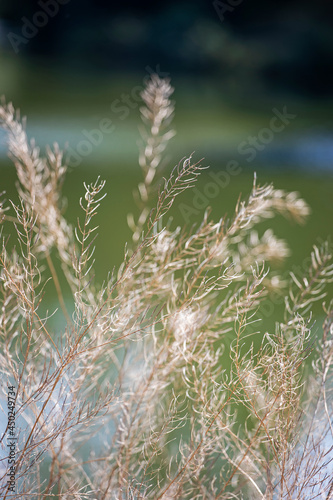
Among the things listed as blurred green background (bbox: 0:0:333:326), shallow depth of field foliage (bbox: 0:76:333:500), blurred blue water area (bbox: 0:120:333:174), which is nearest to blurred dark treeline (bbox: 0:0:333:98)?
blurred green background (bbox: 0:0:333:326)

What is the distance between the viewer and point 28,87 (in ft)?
14.9

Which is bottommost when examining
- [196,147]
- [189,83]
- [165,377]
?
[196,147]

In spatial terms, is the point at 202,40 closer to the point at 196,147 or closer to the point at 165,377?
the point at 196,147

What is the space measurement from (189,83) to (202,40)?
37 cm

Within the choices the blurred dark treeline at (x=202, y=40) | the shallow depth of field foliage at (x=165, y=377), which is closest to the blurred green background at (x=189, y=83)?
the blurred dark treeline at (x=202, y=40)

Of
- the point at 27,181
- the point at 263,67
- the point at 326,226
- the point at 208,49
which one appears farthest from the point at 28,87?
the point at 27,181

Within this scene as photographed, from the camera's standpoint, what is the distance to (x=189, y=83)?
15.8 feet

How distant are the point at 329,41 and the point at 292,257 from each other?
1.80 metres

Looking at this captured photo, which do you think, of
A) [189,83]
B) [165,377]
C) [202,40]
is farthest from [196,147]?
[165,377]

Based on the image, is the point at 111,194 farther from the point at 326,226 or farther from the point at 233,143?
the point at 326,226

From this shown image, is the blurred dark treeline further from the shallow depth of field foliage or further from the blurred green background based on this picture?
the shallow depth of field foliage

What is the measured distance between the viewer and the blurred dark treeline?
441 cm

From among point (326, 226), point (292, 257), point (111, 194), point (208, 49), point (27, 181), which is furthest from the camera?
point (208, 49)

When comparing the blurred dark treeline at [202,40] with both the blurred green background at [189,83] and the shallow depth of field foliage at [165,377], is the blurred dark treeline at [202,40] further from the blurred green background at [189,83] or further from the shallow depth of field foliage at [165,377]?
the shallow depth of field foliage at [165,377]
